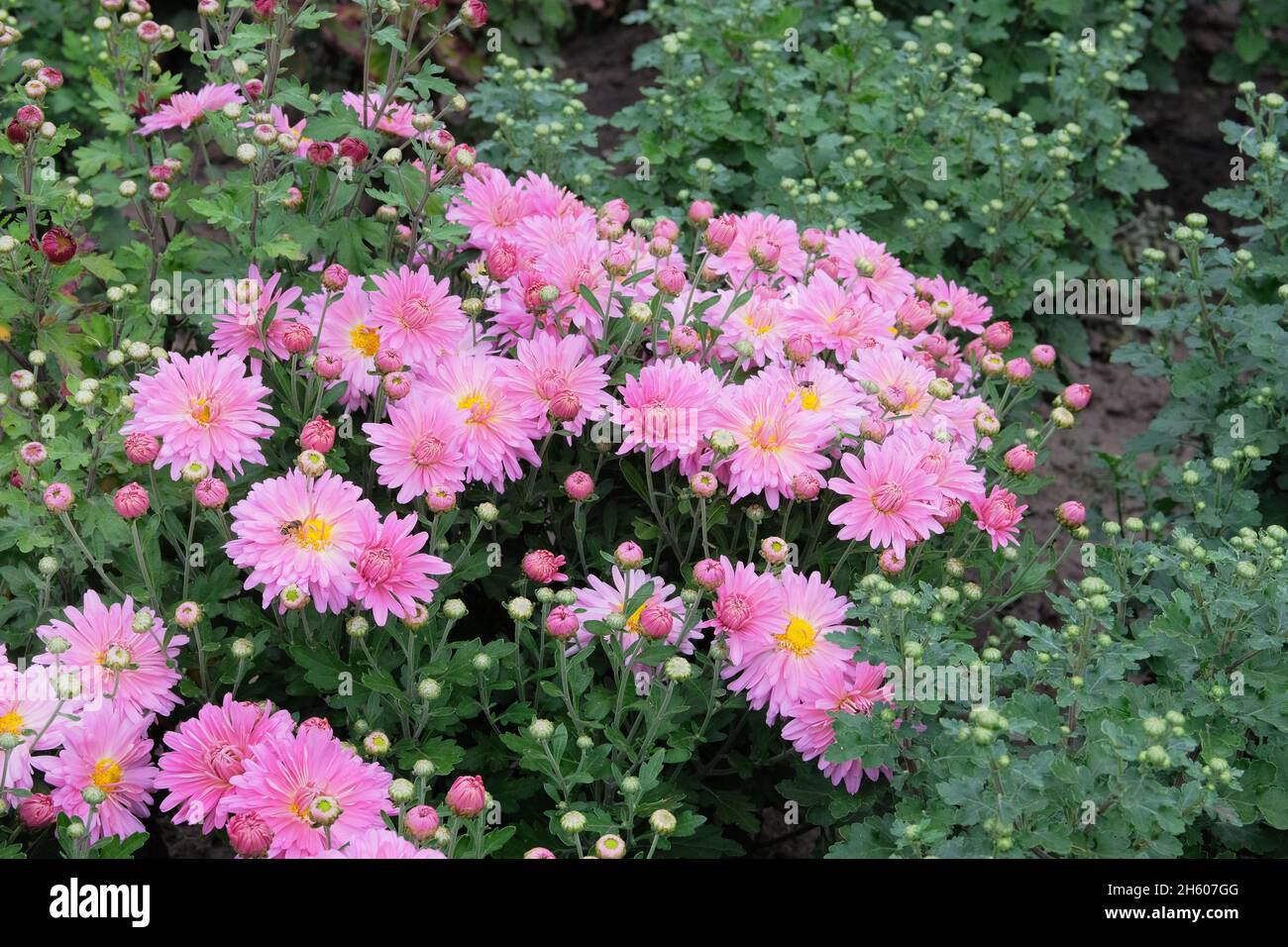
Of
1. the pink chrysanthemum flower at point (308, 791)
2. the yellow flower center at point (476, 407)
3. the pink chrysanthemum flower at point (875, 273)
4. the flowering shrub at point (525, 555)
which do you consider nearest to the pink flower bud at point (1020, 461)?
the flowering shrub at point (525, 555)

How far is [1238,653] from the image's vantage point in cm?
264

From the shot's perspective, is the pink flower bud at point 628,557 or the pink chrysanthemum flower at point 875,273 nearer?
the pink flower bud at point 628,557

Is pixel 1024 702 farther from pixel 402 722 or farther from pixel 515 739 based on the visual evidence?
pixel 402 722

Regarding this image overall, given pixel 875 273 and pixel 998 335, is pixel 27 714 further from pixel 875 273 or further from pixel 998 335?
pixel 998 335

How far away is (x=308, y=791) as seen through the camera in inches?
84.7

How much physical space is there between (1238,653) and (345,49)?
15.1ft

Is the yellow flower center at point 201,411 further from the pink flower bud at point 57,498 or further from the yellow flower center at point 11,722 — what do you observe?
the yellow flower center at point 11,722

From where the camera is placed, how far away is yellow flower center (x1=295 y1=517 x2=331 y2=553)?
2.37 m

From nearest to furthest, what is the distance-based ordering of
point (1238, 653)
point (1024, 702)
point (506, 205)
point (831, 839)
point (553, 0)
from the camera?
1. point (1024, 702)
2. point (1238, 653)
3. point (831, 839)
4. point (506, 205)
5. point (553, 0)

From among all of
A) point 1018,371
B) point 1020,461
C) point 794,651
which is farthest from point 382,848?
point 1018,371

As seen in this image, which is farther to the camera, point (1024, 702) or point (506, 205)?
point (506, 205)

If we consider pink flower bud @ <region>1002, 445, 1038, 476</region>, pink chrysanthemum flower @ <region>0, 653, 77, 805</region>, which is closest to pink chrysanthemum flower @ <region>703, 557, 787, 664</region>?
pink flower bud @ <region>1002, 445, 1038, 476</region>

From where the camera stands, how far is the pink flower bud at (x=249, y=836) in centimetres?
204

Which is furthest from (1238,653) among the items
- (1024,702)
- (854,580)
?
(854,580)
